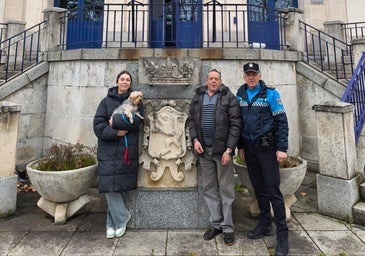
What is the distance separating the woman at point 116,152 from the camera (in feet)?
12.0

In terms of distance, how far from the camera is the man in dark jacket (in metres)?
3.49

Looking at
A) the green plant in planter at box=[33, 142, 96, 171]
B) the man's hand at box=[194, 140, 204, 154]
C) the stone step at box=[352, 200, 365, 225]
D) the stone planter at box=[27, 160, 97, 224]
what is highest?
the man's hand at box=[194, 140, 204, 154]

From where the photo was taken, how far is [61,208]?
4.23 meters

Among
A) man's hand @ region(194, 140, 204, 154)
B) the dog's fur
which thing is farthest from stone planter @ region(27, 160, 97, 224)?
man's hand @ region(194, 140, 204, 154)

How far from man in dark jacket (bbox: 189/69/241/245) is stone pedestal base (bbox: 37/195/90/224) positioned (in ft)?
6.90

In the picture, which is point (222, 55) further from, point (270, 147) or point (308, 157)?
point (308, 157)

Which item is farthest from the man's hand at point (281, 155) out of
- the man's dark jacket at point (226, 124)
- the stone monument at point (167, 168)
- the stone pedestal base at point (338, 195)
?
the stone pedestal base at point (338, 195)

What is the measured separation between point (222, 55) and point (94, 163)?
354 cm

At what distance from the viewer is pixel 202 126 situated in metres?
3.61

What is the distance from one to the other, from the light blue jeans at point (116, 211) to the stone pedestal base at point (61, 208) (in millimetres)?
735

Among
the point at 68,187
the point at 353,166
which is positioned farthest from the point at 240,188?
the point at 68,187

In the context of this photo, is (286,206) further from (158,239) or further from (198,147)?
(158,239)

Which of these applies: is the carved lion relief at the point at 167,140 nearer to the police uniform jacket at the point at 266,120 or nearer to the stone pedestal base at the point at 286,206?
the police uniform jacket at the point at 266,120

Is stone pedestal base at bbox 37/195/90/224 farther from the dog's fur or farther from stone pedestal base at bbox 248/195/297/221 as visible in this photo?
stone pedestal base at bbox 248/195/297/221
